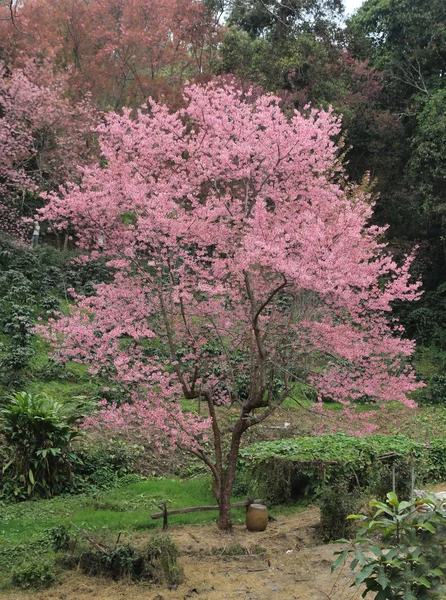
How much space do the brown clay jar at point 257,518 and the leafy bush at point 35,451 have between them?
256cm

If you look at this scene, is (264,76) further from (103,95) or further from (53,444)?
(53,444)

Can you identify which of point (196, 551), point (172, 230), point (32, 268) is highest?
point (32, 268)

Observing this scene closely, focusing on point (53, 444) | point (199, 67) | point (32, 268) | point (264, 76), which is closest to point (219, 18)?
point (199, 67)

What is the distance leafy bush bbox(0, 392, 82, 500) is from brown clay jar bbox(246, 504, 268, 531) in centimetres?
256

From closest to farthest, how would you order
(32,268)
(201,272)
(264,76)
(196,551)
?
(196,551) < (201,272) < (32,268) < (264,76)

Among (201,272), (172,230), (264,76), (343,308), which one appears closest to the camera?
(172,230)

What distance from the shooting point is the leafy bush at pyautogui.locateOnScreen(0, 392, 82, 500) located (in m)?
7.12

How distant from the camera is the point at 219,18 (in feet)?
60.1

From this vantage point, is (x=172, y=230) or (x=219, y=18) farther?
(x=219, y=18)

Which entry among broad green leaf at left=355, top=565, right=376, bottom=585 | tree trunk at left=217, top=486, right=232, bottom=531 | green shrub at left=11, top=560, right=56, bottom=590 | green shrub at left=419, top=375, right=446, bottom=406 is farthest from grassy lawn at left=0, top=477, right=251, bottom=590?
green shrub at left=419, top=375, right=446, bottom=406

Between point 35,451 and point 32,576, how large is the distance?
259cm

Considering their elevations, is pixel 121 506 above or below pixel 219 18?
below

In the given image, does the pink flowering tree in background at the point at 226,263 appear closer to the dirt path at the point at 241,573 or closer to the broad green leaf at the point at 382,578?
the dirt path at the point at 241,573

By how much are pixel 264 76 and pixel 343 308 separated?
11107 mm
